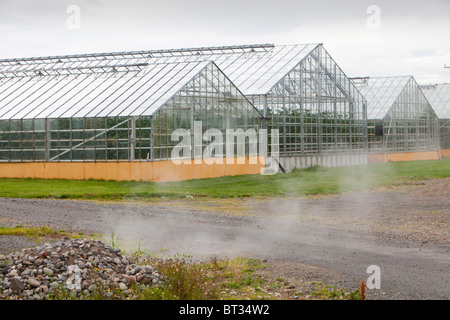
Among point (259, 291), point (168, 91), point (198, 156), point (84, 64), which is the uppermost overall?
point (84, 64)

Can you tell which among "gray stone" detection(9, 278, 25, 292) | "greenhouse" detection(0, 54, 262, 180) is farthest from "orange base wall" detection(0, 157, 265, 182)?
"gray stone" detection(9, 278, 25, 292)

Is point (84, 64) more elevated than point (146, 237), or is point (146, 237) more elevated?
point (84, 64)

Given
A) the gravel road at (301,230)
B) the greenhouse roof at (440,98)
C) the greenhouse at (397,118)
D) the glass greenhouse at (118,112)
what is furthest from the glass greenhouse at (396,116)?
the gravel road at (301,230)

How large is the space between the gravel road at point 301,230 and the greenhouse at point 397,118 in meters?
29.7

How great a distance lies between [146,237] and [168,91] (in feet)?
63.4

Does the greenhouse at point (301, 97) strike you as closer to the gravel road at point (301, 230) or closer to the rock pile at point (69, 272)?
the gravel road at point (301, 230)

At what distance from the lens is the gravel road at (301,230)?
37.2ft

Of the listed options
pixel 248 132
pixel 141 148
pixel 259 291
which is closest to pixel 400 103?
pixel 248 132

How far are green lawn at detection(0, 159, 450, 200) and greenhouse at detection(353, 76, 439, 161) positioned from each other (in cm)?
1792

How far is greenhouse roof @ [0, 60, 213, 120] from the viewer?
111ft

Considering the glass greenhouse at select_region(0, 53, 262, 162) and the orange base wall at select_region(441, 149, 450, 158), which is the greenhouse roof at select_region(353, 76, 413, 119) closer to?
the orange base wall at select_region(441, 149, 450, 158)

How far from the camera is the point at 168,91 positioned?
111 ft
